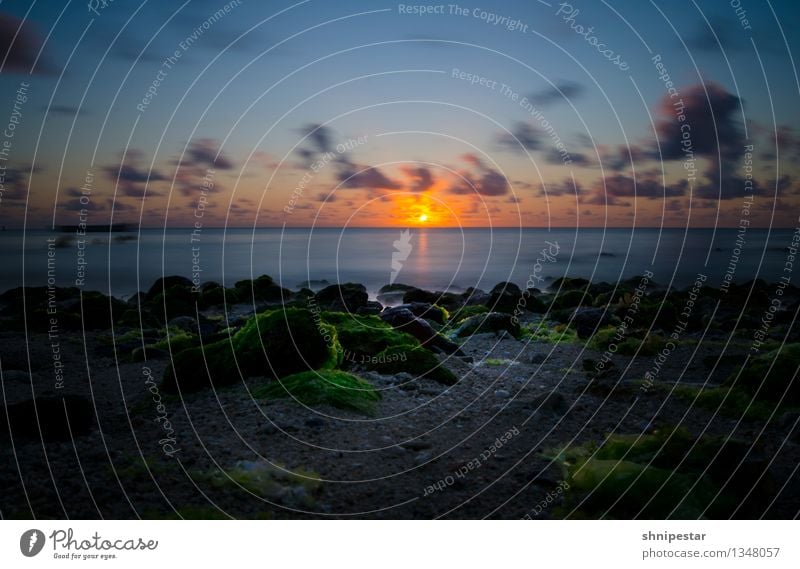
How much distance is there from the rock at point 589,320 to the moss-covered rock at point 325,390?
6.99 metres

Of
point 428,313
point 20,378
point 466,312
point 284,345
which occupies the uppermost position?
point 284,345

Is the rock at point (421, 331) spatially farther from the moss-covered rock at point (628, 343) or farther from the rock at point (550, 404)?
the moss-covered rock at point (628, 343)

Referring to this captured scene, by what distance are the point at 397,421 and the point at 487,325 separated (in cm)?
635

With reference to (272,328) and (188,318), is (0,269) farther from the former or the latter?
(272,328)

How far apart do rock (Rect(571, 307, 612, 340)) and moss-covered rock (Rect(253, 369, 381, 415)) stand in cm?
699

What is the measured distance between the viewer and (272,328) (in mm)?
9031

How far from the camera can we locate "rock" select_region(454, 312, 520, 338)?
13312mm

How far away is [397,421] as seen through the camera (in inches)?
295

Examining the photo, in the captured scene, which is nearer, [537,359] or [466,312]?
[537,359]

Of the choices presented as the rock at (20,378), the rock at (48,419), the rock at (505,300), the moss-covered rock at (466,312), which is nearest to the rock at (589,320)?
the rock at (505,300)

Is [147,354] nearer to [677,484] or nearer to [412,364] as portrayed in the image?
[412,364]

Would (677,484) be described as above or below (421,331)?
below

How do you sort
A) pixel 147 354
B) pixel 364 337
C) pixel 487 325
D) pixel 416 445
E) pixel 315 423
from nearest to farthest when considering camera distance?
pixel 416 445 → pixel 315 423 → pixel 147 354 → pixel 364 337 → pixel 487 325

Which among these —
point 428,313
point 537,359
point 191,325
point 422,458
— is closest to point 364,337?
point 537,359
